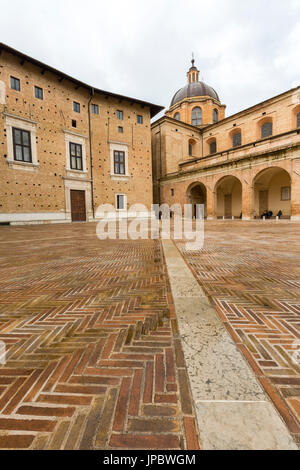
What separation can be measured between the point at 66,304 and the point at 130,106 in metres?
27.0

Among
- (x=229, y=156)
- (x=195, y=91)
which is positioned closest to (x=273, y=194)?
(x=229, y=156)

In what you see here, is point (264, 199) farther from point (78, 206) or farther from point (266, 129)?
point (78, 206)

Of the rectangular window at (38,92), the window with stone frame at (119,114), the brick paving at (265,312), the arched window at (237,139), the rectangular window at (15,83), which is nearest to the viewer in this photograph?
the brick paving at (265,312)

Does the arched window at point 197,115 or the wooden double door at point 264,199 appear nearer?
the wooden double door at point 264,199

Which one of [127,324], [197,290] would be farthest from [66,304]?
[197,290]

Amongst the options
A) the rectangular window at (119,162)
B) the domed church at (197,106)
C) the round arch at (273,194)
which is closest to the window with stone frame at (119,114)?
the rectangular window at (119,162)

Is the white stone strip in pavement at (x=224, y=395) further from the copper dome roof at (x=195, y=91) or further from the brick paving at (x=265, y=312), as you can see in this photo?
the copper dome roof at (x=195, y=91)

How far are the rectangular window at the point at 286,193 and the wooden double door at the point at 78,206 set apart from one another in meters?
21.8

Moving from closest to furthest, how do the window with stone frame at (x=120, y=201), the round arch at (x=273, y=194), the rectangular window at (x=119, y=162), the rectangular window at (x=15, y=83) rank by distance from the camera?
the rectangular window at (x=15, y=83)
the round arch at (x=273, y=194)
the rectangular window at (x=119, y=162)
the window with stone frame at (x=120, y=201)

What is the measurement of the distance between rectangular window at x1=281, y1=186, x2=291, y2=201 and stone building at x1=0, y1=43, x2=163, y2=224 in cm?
1510

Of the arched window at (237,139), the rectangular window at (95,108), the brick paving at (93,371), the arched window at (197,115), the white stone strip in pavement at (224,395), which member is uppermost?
the arched window at (197,115)

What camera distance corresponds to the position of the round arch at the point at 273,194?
23.6 metres

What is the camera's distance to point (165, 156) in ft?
97.6
